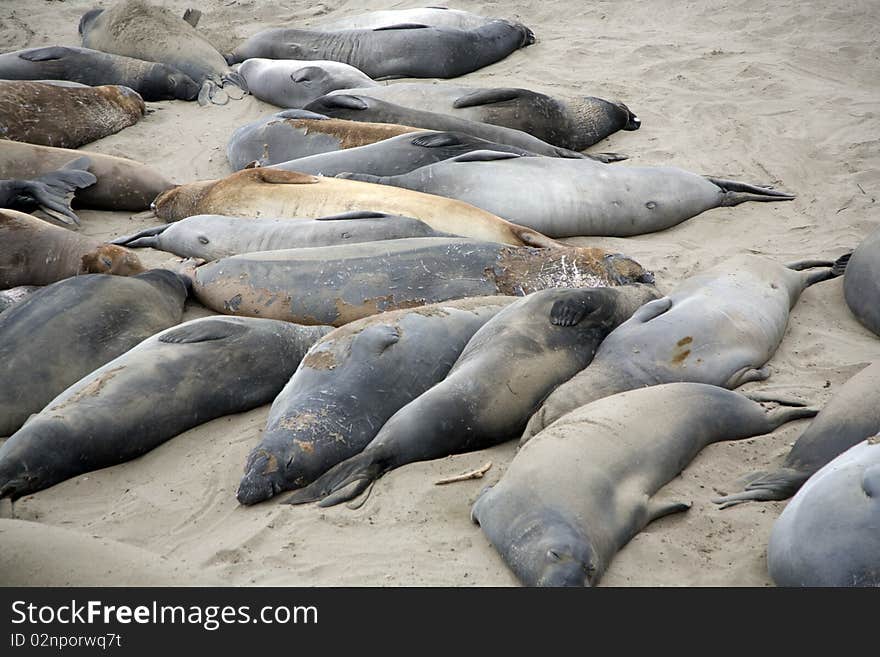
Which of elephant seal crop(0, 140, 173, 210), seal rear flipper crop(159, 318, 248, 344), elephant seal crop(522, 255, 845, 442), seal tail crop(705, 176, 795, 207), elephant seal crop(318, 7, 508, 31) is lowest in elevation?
elephant seal crop(0, 140, 173, 210)

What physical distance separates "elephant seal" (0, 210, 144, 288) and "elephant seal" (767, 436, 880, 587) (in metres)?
3.78

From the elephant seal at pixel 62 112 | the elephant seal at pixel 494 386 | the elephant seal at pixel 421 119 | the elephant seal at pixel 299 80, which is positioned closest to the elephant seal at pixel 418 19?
the elephant seal at pixel 299 80

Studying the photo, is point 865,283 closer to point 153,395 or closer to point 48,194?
point 153,395

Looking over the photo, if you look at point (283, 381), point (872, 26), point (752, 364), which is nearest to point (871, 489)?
point (752, 364)

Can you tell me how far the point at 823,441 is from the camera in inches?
146

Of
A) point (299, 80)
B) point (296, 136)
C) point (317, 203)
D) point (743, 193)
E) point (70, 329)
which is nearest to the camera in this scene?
point (70, 329)

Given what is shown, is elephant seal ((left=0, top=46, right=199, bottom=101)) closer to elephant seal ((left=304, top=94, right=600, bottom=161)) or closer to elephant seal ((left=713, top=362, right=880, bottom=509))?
elephant seal ((left=304, top=94, right=600, bottom=161))

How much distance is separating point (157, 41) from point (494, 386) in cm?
645

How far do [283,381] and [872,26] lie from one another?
675 cm

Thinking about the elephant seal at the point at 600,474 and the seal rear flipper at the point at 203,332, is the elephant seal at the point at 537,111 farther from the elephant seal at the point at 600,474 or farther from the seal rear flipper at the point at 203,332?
the elephant seal at the point at 600,474

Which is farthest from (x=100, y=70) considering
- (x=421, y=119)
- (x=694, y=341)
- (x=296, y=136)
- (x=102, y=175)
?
(x=694, y=341)

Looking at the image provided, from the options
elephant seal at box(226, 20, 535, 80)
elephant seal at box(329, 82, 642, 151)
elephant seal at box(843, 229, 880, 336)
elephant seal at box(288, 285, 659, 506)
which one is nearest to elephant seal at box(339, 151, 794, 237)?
elephant seal at box(329, 82, 642, 151)

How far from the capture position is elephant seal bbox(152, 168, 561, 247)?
229 inches

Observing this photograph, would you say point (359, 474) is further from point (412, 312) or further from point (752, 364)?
point (752, 364)
